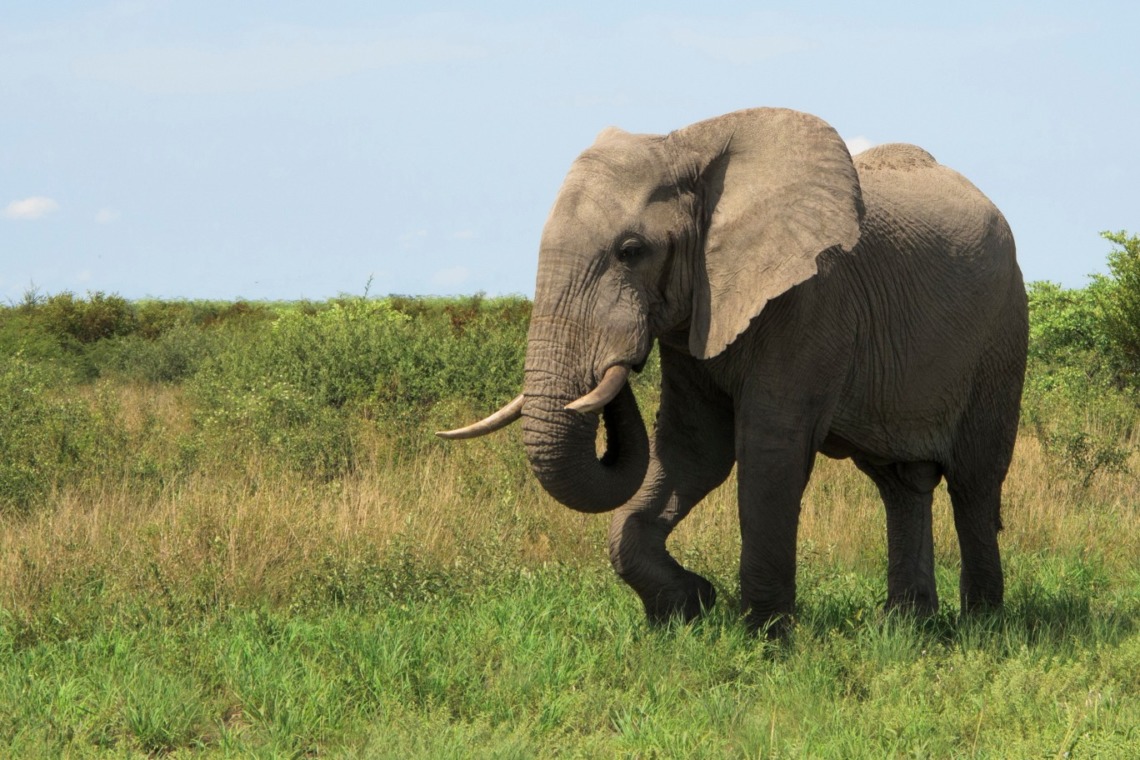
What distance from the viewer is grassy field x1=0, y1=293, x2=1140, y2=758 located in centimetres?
516

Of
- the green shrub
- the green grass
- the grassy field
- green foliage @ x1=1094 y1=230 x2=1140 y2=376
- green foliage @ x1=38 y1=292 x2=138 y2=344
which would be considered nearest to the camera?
the green grass

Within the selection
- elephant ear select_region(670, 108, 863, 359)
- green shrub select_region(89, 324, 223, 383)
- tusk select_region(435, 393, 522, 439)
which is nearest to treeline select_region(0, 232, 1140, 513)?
green shrub select_region(89, 324, 223, 383)

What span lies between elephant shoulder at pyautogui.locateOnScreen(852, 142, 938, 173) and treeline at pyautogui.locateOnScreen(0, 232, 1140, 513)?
4.71 metres

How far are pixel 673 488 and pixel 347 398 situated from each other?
8.72 meters

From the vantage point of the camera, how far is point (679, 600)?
20.5 feet

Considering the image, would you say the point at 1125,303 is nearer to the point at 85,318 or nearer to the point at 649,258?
the point at 649,258

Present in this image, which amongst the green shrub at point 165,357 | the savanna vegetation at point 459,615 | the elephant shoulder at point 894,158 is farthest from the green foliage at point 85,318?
the elephant shoulder at point 894,158

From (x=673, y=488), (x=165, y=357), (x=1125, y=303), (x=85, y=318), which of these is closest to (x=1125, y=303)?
(x=1125, y=303)

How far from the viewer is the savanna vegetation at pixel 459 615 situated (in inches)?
203

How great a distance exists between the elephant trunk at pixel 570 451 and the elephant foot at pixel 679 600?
790mm

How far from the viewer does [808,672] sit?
18.7ft

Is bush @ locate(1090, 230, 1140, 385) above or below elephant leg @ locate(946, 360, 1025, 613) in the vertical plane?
above

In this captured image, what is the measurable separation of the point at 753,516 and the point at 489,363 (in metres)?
9.34

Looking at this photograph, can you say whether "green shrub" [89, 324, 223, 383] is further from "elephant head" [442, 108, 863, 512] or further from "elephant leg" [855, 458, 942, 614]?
"elephant head" [442, 108, 863, 512]
